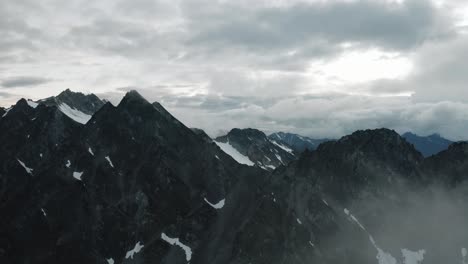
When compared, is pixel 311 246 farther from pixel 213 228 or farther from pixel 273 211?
pixel 213 228

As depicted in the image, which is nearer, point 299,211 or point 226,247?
point 226,247

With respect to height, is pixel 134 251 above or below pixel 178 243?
below

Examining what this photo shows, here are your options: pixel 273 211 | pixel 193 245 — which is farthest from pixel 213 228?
pixel 273 211

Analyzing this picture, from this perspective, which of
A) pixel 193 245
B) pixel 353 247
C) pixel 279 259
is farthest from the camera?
pixel 353 247

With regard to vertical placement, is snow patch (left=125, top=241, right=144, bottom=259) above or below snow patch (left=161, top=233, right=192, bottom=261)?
below

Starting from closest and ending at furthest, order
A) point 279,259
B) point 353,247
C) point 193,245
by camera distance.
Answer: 1. point 279,259
2. point 193,245
3. point 353,247

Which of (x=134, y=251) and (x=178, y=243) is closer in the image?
(x=178, y=243)

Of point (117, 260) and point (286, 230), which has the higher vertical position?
point (286, 230)

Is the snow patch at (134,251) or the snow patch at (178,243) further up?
the snow patch at (178,243)

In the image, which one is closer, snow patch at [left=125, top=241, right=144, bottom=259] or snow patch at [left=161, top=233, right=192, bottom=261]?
snow patch at [left=161, top=233, right=192, bottom=261]

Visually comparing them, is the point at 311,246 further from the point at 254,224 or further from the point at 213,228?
the point at 213,228

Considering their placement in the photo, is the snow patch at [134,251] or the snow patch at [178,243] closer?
the snow patch at [178,243]
